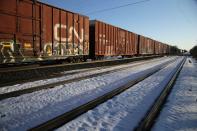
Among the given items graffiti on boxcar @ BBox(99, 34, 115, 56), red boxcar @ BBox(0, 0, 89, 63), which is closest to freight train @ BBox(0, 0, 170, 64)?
red boxcar @ BBox(0, 0, 89, 63)

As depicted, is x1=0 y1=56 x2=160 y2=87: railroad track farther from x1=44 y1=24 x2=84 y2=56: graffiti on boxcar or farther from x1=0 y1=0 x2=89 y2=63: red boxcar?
x1=44 y1=24 x2=84 y2=56: graffiti on boxcar

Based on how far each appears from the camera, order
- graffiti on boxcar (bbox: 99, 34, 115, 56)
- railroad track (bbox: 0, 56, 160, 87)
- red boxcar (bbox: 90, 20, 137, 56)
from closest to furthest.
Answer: railroad track (bbox: 0, 56, 160, 87), red boxcar (bbox: 90, 20, 137, 56), graffiti on boxcar (bbox: 99, 34, 115, 56)

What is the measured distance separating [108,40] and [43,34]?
1091 cm

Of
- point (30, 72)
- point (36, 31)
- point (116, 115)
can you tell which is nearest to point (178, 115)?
point (116, 115)

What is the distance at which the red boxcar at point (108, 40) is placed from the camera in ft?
64.1

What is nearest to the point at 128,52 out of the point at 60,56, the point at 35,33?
the point at 60,56

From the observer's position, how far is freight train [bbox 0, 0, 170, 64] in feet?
33.3

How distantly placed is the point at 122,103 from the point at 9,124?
10.3ft

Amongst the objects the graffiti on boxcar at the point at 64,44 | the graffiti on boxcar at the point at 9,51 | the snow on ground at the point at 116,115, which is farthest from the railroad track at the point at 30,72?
the snow on ground at the point at 116,115

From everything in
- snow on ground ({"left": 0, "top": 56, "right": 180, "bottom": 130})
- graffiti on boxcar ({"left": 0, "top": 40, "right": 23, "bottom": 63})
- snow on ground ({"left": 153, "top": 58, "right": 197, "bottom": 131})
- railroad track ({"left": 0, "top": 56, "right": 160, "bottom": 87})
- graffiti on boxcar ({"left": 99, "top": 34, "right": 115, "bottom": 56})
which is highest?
Result: graffiti on boxcar ({"left": 99, "top": 34, "right": 115, "bottom": 56})

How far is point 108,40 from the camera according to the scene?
22.3 meters

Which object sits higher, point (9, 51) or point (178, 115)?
point (9, 51)

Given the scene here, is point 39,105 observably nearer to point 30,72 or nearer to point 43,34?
point 30,72

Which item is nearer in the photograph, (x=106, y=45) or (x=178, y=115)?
(x=178, y=115)
